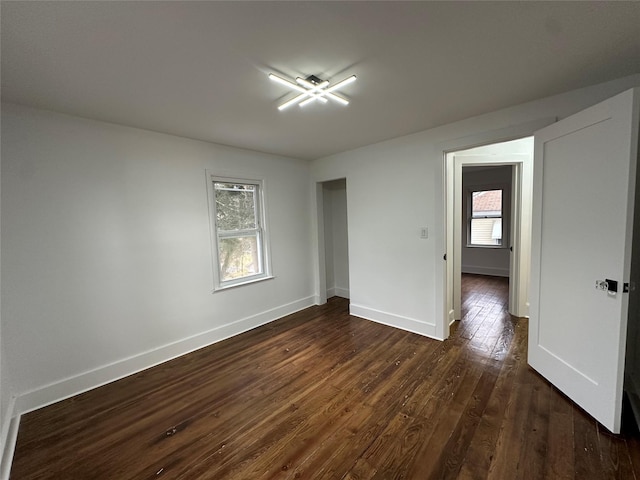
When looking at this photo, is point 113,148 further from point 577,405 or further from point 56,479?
point 577,405

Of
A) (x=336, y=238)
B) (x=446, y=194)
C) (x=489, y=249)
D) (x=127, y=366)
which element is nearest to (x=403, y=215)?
(x=446, y=194)

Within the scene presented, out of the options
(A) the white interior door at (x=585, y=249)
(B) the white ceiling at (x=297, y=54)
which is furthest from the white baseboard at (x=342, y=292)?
(B) the white ceiling at (x=297, y=54)

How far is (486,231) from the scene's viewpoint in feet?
21.5

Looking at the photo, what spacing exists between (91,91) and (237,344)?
2.74 m

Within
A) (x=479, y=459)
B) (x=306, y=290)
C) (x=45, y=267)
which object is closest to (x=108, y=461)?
(x=45, y=267)

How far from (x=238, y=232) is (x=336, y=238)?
1.94m

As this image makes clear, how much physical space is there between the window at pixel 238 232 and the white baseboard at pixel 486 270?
216 inches

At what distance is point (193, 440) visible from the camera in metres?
1.78

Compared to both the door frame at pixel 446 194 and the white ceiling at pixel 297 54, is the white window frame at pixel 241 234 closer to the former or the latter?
the white ceiling at pixel 297 54

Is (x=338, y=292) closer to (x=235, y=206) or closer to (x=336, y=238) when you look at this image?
(x=336, y=238)

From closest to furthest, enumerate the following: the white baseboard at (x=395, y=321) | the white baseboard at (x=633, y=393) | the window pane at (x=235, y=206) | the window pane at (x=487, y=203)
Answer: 1. the white baseboard at (x=633, y=393)
2. the white baseboard at (x=395, y=321)
3. the window pane at (x=235, y=206)
4. the window pane at (x=487, y=203)

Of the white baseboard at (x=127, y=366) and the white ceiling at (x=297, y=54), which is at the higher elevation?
the white ceiling at (x=297, y=54)

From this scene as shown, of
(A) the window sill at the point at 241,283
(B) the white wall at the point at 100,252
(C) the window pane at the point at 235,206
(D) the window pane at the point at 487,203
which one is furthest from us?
(D) the window pane at the point at 487,203

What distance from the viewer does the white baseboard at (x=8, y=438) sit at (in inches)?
61.9
